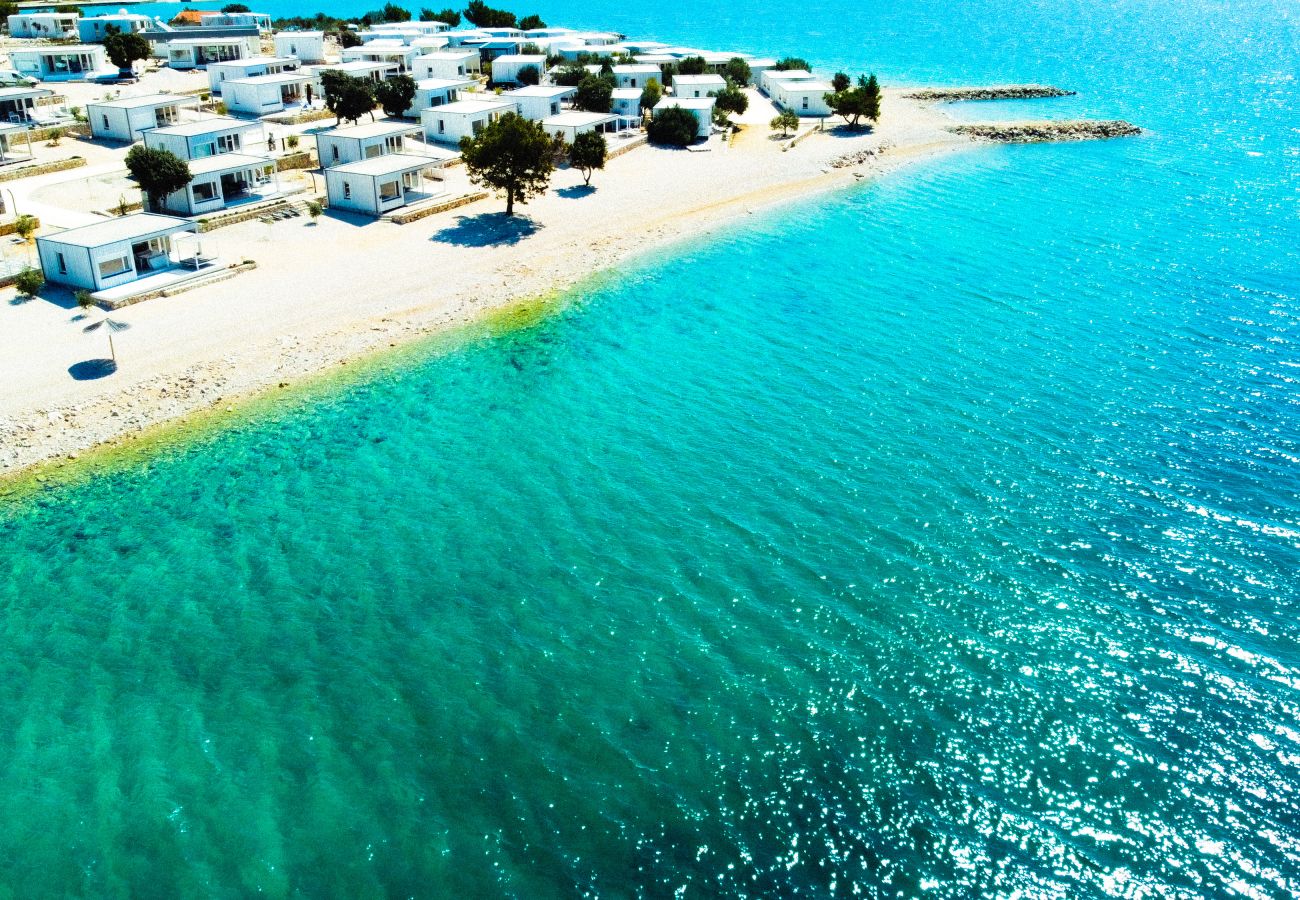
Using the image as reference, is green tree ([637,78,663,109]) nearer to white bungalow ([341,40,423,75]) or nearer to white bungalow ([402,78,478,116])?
white bungalow ([402,78,478,116])

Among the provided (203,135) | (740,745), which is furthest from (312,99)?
(740,745)

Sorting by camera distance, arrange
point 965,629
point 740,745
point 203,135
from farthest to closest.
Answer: point 203,135
point 965,629
point 740,745

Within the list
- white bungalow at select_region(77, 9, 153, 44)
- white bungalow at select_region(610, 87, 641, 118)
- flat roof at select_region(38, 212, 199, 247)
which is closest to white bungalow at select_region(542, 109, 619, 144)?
white bungalow at select_region(610, 87, 641, 118)

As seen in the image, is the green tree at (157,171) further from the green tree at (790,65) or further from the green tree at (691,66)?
the green tree at (790,65)

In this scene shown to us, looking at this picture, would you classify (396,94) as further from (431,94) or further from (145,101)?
(145,101)

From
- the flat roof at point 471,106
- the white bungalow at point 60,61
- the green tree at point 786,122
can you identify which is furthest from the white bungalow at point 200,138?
the green tree at point 786,122

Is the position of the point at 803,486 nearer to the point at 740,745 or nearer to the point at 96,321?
the point at 740,745
